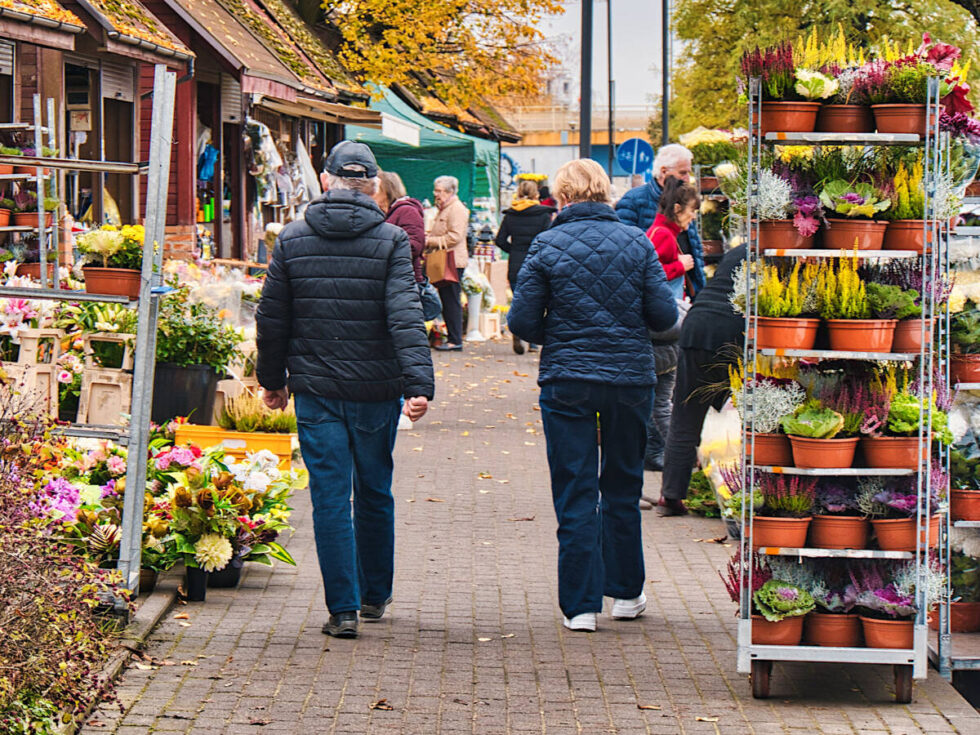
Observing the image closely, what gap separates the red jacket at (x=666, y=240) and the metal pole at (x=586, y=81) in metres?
8.40

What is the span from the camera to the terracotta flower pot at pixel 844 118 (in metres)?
5.39

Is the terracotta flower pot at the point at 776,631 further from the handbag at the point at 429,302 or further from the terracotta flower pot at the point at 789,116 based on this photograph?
the handbag at the point at 429,302

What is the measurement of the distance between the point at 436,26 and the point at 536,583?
60.6 ft

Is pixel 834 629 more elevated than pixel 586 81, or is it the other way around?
pixel 586 81

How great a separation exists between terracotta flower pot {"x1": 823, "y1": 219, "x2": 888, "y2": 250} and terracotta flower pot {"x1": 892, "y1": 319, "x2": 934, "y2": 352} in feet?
0.97

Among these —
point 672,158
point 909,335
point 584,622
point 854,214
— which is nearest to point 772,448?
point 909,335

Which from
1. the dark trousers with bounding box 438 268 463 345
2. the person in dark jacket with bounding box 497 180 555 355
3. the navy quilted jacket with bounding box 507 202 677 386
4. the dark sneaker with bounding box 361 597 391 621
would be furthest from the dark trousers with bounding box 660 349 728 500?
the dark trousers with bounding box 438 268 463 345

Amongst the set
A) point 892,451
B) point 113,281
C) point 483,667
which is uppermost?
point 113,281

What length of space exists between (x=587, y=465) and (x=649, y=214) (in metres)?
3.95

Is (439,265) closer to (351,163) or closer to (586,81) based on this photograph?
(586,81)

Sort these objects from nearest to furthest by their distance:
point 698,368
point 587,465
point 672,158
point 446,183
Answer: point 587,465 < point 698,368 < point 672,158 < point 446,183

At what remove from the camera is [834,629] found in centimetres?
547

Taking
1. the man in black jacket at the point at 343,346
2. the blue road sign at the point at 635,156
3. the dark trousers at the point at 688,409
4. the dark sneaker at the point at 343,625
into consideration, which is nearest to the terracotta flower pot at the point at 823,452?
the man in black jacket at the point at 343,346

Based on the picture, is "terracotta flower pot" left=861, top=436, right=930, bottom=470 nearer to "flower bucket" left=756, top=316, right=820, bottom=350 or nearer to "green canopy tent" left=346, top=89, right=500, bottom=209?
"flower bucket" left=756, top=316, right=820, bottom=350
